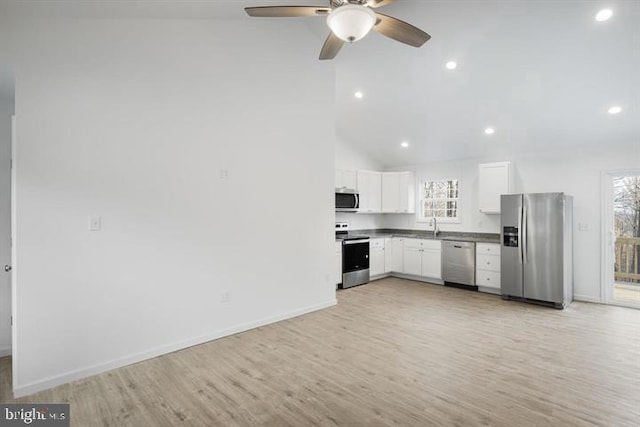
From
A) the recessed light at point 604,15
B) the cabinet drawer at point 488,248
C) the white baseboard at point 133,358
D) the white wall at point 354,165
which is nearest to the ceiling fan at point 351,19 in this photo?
the recessed light at point 604,15

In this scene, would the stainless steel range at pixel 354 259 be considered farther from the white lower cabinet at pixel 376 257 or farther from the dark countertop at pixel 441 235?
the dark countertop at pixel 441 235

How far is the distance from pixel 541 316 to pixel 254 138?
444cm

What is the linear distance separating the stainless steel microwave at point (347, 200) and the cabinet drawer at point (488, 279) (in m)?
2.47

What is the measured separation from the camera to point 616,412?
2.32 m

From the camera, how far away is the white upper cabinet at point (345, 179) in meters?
6.35

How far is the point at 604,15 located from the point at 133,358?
5.31 m

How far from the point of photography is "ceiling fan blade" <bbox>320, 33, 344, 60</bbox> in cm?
279

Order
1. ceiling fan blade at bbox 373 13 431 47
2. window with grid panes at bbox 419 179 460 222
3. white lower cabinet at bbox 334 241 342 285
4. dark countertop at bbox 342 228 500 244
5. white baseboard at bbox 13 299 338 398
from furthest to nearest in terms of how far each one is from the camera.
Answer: window with grid panes at bbox 419 179 460 222
dark countertop at bbox 342 228 500 244
white lower cabinet at bbox 334 241 342 285
white baseboard at bbox 13 299 338 398
ceiling fan blade at bbox 373 13 431 47

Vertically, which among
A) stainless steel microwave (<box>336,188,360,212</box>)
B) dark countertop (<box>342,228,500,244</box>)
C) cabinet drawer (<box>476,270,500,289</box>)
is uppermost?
stainless steel microwave (<box>336,188,360,212</box>)

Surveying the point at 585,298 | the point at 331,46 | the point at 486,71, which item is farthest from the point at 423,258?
the point at 331,46

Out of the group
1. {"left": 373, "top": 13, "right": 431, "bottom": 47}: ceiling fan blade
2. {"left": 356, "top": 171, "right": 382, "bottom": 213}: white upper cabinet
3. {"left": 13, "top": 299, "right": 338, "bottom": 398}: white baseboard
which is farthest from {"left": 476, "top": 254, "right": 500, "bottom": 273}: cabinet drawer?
{"left": 373, "top": 13, "right": 431, "bottom": 47}: ceiling fan blade

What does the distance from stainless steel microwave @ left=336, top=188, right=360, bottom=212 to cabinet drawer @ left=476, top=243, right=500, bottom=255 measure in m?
2.28

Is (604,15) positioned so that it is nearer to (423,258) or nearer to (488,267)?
(488,267)

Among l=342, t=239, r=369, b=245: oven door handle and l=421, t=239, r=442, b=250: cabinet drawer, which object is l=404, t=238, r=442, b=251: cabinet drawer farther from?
l=342, t=239, r=369, b=245: oven door handle
